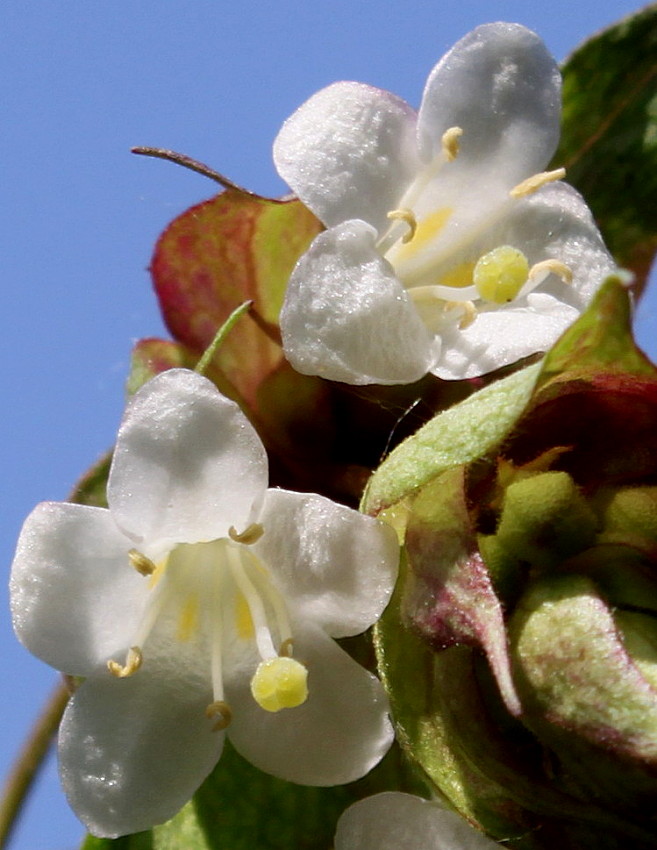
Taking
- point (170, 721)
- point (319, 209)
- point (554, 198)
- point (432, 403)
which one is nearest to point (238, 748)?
point (170, 721)

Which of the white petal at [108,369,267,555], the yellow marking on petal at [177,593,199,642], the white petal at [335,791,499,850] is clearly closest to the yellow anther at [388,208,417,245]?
the white petal at [108,369,267,555]

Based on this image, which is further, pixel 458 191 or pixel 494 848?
pixel 458 191

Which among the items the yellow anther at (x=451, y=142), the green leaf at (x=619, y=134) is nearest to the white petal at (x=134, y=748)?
the yellow anther at (x=451, y=142)

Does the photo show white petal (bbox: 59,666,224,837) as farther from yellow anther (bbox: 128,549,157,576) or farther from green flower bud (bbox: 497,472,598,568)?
green flower bud (bbox: 497,472,598,568)

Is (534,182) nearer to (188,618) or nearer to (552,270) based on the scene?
(552,270)

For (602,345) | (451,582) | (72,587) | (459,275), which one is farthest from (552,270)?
(72,587)

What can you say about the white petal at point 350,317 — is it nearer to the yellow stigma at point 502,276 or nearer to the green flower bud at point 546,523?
the yellow stigma at point 502,276

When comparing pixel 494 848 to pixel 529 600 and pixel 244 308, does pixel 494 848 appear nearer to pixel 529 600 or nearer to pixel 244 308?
pixel 529 600
